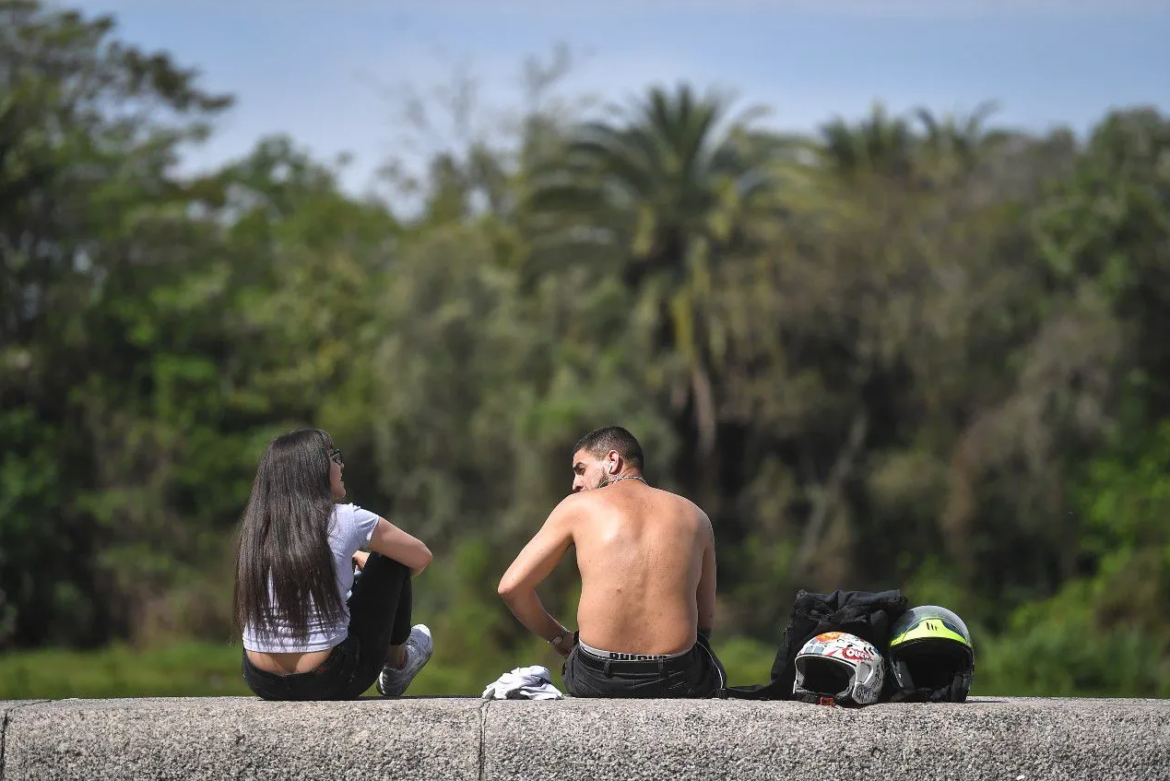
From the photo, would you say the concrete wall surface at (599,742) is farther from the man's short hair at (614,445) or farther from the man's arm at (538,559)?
the man's short hair at (614,445)

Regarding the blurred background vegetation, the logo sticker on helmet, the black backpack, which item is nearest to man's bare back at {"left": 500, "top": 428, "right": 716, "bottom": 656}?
the black backpack

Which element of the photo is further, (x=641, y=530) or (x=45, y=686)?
(x=45, y=686)

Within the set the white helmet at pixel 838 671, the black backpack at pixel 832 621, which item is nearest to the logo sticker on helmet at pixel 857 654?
the white helmet at pixel 838 671

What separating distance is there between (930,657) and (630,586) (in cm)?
106

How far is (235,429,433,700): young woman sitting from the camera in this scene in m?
5.37

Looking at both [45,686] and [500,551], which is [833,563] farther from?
[45,686]

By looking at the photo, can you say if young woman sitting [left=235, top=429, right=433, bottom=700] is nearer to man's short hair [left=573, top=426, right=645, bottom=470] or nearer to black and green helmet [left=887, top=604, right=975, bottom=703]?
man's short hair [left=573, top=426, right=645, bottom=470]

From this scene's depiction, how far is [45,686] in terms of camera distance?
25.4 m

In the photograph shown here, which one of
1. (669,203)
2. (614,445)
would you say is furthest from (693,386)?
(614,445)

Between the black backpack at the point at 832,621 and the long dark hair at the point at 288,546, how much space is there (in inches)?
60.7

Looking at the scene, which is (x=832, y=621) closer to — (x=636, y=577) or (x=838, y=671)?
(x=838, y=671)

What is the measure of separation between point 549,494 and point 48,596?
10.8 metres

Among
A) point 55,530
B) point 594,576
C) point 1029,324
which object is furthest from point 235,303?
point 594,576

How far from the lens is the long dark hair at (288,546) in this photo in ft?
17.6
